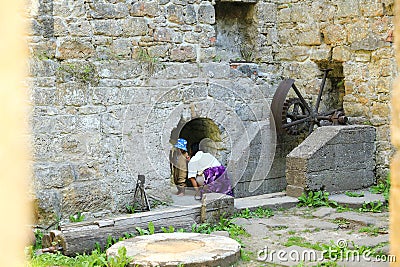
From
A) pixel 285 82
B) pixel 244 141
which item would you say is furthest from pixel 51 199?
pixel 285 82

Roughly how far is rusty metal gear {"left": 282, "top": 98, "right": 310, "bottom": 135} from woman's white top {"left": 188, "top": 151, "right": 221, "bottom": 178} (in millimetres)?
1394

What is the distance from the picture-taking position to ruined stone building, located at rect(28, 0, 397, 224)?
775 centimetres

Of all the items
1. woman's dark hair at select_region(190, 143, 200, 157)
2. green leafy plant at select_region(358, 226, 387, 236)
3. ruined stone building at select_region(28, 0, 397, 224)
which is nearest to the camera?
green leafy plant at select_region(358, 226, 387, 236)

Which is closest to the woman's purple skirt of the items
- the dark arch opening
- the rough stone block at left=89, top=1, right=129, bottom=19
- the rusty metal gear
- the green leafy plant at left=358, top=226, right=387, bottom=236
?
the dark arch opening

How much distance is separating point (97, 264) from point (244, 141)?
4.22m

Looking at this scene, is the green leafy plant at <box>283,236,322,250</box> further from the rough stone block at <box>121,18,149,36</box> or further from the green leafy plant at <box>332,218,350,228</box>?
the rough stone block at <box>121,18,149,36</box>

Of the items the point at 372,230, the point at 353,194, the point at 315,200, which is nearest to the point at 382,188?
the point at 353,194

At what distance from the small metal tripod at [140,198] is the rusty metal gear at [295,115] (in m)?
2.63

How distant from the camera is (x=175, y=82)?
8.59 meters

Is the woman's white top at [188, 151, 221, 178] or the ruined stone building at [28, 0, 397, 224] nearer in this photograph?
the ruined stone building at [28, 0, 397, 224]

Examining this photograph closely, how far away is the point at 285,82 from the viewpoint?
9.73 m

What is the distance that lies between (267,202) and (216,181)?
2.75 feet

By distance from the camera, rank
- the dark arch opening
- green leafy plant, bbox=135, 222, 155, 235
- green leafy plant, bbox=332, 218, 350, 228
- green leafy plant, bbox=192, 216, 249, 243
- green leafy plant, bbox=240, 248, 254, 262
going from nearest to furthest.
→ green leafy plant, bbox=240, 248, 254, 262
green leafy plant, bbox=135, 222, 155, 235
green leafy plant, bbox=192, 216, 249, 243
green leafy plant, bbox=332, 218, 350, 228
the dark arch opening

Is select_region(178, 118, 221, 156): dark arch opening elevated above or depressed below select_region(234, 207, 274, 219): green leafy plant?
above
